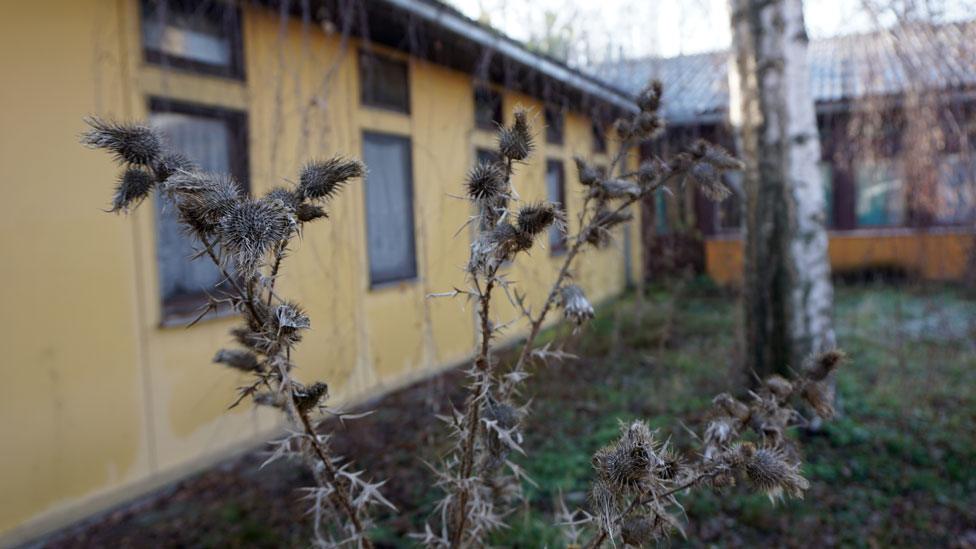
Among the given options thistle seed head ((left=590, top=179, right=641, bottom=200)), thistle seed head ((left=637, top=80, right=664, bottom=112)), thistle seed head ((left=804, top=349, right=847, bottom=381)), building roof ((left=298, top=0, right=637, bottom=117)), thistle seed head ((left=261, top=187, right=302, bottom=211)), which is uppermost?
building roof ((left=298, top=0, right=637, bottom=117))

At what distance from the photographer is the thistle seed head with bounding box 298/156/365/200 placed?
3.82 ft

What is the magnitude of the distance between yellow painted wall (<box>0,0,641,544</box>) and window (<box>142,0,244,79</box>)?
9 cm

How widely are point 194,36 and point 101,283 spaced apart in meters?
1.70

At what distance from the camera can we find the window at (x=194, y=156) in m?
4.32

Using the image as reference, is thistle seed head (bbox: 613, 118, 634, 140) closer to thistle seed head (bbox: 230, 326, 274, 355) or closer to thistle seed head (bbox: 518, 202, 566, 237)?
thistle seed head (bbox: 518, 202, 566, 237)

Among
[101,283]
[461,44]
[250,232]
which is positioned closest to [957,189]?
[461,44]

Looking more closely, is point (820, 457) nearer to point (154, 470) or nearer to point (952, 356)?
point (952, 356)

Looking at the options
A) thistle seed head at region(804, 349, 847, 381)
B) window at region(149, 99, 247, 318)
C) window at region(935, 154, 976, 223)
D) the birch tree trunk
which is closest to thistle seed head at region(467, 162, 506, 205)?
thistle seed head at region(804, 349, 847, 381)

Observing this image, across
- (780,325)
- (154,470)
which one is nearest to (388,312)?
(154,470)

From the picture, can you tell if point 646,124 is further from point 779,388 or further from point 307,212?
point 307,212

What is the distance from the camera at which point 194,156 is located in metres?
4.26

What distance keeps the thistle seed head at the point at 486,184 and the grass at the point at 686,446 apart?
4.07 ft

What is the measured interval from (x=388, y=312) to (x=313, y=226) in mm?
1360

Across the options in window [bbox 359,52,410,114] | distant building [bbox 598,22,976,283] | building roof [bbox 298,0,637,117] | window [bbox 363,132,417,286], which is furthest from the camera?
window [bbox 363,132,417,286]
